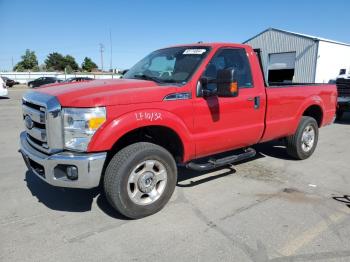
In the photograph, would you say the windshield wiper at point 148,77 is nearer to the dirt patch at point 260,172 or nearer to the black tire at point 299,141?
the dirt patch at point 260,172

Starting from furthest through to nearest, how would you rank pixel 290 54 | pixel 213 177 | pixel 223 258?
pixel 290 54, pixel 213 177, pixel 223 258

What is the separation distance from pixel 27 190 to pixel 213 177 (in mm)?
2671

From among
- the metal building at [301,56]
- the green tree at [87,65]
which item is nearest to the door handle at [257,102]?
the metal building at [301,56]

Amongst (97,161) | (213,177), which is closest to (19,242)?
(97,161)

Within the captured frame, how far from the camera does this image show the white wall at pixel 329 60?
2473cm

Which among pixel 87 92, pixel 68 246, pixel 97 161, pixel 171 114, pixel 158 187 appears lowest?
pixel 68 246

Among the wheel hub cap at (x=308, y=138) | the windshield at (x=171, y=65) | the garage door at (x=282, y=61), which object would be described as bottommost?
the wheel hub cap at (x=308, y=138)

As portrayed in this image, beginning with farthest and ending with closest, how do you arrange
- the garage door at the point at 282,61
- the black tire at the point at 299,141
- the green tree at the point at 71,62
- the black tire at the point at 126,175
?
the green tree at the point at 71,62 → the garage door at the point at 282,61 → the black tire at the point at 299,141 → the black tire at the point at 126,175

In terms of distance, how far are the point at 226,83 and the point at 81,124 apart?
5.77 feet

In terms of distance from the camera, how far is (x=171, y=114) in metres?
3.91

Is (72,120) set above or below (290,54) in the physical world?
below

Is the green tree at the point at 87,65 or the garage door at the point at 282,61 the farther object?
the green tree at the point at 87,65

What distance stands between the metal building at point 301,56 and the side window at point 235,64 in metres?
20.3

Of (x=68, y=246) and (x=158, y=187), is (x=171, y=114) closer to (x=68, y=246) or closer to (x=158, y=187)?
(x=158, y=187)
